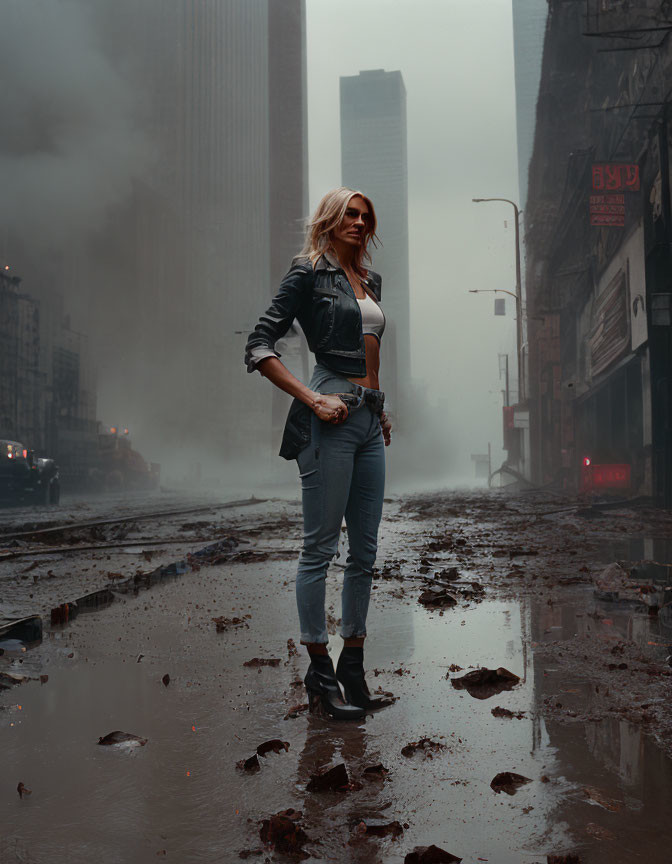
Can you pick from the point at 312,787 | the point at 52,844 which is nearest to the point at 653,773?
the point at 312,787

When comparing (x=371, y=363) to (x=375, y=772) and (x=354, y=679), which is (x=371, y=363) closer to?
(x=354, y=679)

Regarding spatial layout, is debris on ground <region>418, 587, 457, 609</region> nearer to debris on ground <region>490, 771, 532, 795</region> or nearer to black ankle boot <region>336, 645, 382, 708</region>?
black ankle boot <region>336, 645, 382, 708</region>

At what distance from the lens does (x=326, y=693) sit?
2.79 metres

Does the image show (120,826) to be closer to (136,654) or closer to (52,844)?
(52,844)

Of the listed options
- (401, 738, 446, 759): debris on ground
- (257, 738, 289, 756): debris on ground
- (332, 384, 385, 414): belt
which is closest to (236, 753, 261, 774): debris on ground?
(257, 738, 289, 756): debris on ground

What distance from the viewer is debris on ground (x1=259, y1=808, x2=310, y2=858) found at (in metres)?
1.69

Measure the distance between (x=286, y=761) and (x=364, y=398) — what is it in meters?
1.40

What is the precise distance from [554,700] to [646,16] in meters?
18.4

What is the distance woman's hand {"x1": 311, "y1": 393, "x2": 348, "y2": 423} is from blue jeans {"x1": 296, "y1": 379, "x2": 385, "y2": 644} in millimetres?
114

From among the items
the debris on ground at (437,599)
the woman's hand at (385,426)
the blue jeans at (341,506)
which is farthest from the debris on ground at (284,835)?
the debris on ground at (437,599)

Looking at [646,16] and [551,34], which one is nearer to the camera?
[646,16]

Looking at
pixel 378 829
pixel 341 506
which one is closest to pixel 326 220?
pixel 341 506

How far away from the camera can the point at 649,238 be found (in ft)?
57.0

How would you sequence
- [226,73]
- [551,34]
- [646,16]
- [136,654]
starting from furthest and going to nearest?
[226,73] < [551,34] < [646,16] < [136,654]
